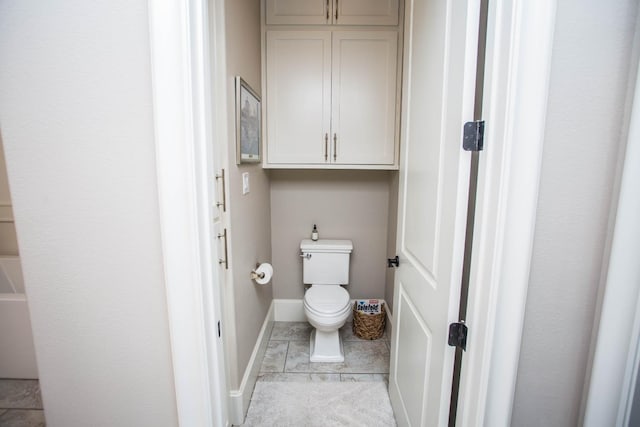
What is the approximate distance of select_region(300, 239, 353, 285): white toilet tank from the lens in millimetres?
2213

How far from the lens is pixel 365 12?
1.91 metres

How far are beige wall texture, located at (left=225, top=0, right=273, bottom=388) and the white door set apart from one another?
2.73 ft

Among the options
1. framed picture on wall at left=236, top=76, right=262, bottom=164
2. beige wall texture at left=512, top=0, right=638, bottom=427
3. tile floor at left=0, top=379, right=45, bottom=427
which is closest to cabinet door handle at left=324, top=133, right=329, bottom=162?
framed picture on wall at left=236, top=76, right=262, bottom=164

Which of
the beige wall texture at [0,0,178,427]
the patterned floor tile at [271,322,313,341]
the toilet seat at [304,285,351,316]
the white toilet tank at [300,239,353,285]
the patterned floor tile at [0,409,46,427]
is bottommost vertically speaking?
the patterned floor tile at [0,409,46,427]

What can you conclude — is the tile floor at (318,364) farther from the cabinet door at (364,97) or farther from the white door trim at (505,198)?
the cabinet door at (364,97)

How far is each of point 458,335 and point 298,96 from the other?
1.77m

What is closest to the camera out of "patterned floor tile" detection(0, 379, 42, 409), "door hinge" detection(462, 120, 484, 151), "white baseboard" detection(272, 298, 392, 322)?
"door hinge" detection(462, 120, 484, 151)

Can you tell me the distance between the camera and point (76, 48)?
2.07ft

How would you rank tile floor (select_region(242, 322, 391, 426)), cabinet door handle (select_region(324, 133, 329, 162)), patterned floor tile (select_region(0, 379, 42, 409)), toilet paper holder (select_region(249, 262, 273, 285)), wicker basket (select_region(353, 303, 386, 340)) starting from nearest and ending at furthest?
patterned floor tile (select_region(0, 379, 42, 409)), toilet paper holder (select_region(249, 262, 273, 285)), tile floor (select_region(242, 322, 391, 426)), cabinet door handle (select_region(324, 133, 329, 162)), wicker basket (select_region(353, 303, 386, 340))

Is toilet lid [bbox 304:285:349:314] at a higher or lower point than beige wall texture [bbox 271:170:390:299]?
lower

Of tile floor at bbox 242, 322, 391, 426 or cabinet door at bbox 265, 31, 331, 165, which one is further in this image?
cabinet door at bbox 265, 31, 331, 165

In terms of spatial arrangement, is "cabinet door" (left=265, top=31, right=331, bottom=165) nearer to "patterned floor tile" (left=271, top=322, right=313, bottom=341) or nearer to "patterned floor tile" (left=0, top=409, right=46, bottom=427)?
Answer: "patterned floor tile" (left=271, top=322, right=313, bottom=341)

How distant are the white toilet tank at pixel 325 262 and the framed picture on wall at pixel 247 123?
84 centimetres

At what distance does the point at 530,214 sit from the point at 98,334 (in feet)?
3.66
